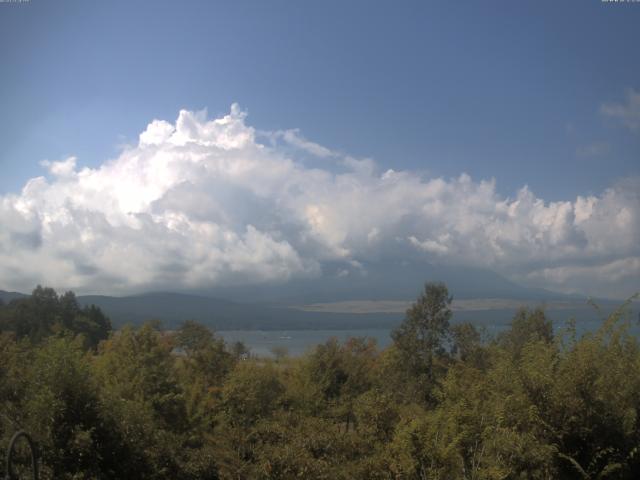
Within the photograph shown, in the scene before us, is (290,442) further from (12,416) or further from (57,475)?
(12,416)

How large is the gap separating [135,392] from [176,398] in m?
1.81

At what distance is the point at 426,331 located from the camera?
37375mm

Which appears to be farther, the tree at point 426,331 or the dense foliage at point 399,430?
the tree at point 426,331

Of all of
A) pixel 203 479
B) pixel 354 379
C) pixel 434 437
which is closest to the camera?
pixel 434 437

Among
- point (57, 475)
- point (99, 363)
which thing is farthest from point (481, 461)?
point (99, 363)

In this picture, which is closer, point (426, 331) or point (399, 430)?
point (399, 430)

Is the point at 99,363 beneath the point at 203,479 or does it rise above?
above

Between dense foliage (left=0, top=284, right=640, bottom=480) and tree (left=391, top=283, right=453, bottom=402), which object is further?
tree (left=391, top=283, right=453, bottom=402)

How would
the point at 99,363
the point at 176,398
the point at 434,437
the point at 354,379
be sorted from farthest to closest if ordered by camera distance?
the point at 354,379, the point at 99,363, the point at 176,398, the point at 434,437

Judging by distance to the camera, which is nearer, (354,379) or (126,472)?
(126,472)

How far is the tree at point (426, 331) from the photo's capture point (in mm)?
36750

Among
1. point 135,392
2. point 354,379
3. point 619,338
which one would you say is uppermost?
point 619,338

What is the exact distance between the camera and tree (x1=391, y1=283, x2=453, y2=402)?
36.8 metres

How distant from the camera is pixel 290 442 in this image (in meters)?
14.4
